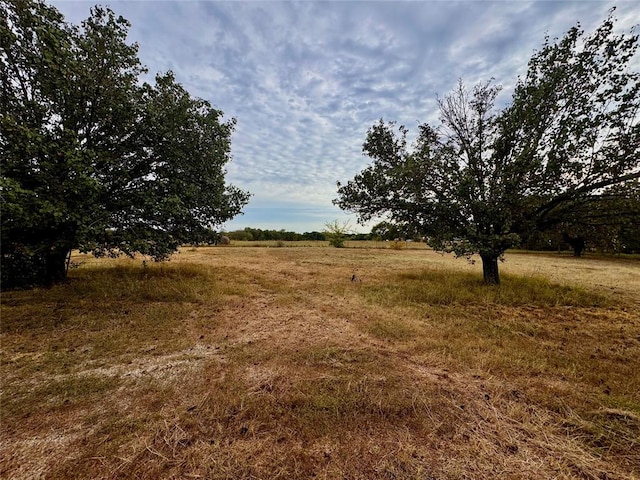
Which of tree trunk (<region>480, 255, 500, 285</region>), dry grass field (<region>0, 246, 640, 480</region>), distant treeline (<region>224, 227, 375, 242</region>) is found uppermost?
distant treeline (<region>224, 227, 375, 242</region>)

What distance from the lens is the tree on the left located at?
230 inches

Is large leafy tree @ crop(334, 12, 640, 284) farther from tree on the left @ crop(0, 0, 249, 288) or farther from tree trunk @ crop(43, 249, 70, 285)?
tree trunk @ crop(43, 249, 70, 285)

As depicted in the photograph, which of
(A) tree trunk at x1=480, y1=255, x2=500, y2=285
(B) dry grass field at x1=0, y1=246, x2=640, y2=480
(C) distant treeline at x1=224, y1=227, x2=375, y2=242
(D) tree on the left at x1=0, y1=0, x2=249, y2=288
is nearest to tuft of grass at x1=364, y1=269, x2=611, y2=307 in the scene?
(A) tree trunk at x1=480, y1=255, x2=500, y2=285

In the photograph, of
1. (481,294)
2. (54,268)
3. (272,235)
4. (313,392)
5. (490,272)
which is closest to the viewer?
(313,392)

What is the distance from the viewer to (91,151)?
590 cm

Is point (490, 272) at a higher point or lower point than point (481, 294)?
higher

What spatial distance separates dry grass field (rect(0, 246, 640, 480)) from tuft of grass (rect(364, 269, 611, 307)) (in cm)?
120

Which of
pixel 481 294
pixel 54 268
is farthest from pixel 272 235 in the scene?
pixel 481 294

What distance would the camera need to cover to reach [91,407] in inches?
116

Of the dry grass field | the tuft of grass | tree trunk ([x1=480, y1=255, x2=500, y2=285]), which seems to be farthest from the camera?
tree trunk ([x1=480, y1=255, x2=500, y2=285])

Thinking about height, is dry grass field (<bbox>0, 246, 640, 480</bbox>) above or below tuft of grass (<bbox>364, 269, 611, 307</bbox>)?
below

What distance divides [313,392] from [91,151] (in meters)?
6.99

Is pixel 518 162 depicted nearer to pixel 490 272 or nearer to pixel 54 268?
pixel 490 272

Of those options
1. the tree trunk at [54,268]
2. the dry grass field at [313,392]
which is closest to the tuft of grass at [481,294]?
the dry grass field at [313,392]
